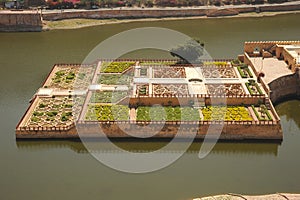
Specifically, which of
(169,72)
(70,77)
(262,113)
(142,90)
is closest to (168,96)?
(142,90)

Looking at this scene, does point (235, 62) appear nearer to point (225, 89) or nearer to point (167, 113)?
point (225, 89)

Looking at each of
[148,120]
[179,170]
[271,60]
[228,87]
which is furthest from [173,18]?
[179,170]

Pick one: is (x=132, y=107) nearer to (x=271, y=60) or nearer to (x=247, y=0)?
(x=271, y=60)

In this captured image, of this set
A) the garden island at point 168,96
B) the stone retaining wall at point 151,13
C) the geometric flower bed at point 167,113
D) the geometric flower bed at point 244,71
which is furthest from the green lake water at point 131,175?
the stone retaining wall at point 151,13

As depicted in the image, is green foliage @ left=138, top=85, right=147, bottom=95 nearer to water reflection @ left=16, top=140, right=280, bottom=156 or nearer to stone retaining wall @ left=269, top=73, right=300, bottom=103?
water reflection @ left=16, top=140, right=280, bottom=156

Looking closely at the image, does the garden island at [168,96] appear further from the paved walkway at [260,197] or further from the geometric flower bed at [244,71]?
the paved walkway at [260,197]

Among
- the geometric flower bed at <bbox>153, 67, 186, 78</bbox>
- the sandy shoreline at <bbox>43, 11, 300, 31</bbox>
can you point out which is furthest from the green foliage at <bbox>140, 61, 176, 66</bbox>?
the sandy shoreline at <bbox>43, 11, 300, 31</bbox>
